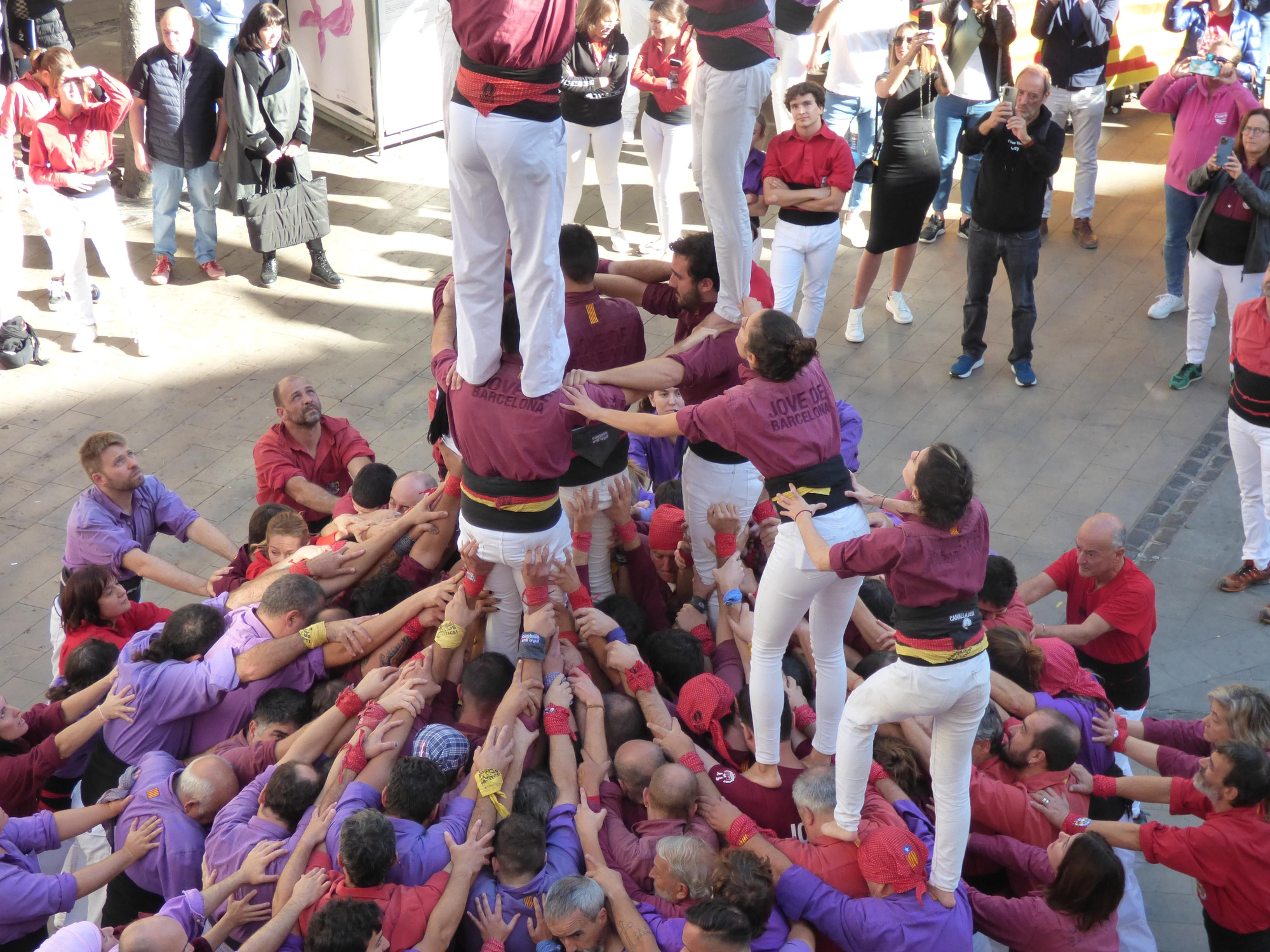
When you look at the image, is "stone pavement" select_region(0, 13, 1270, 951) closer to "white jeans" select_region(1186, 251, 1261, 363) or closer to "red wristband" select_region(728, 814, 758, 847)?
"white jeans" select_region(1186, 251, 1261, 363)

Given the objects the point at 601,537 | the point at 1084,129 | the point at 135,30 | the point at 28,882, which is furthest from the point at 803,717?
the point at 135,30

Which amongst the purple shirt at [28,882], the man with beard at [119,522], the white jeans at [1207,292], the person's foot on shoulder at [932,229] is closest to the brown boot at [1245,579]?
the white jeans at [1207,292]

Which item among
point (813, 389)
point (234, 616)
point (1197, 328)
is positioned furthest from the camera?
point (1197, 328)

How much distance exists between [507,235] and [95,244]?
5.06 metres

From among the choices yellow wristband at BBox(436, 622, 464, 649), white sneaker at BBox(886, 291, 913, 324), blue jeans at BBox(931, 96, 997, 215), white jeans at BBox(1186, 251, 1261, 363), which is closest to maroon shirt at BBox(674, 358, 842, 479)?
yellow wristband at BBox(436, 622, 464, 649)

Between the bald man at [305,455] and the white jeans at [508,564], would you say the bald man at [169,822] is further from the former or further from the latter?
the bald man at [305,455]

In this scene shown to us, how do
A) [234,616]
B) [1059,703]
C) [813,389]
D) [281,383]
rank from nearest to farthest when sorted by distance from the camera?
1. [813,389]
2. [1059,703]
3. [234,616]
4. [281,383]

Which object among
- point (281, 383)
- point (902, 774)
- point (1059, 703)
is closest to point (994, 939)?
point (902, 774)

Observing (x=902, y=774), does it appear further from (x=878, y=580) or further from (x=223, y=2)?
(x=223, y=2)

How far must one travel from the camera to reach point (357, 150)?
36.1ft

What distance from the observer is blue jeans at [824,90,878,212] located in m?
9.12

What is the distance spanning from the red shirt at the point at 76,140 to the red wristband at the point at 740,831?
20.6ft

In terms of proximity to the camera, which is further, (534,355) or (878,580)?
(878,580)

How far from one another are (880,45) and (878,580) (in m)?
5.08
